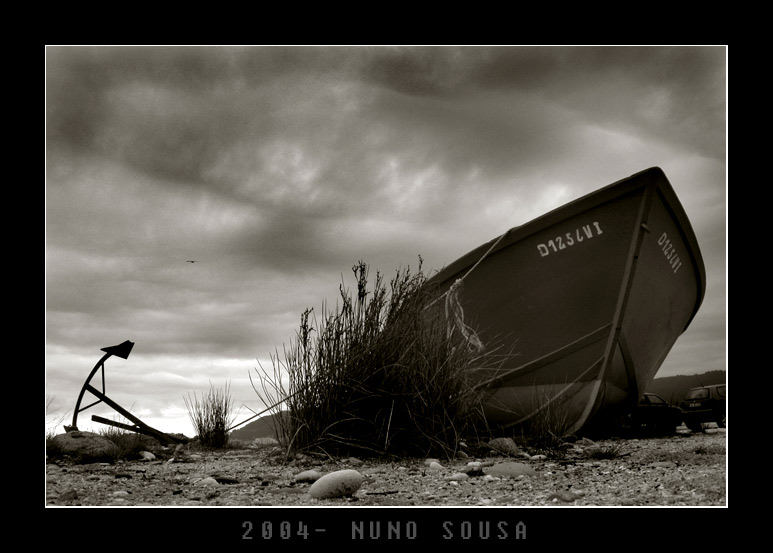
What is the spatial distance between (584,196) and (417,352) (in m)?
2.34

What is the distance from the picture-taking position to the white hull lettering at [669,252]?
5.61 metres

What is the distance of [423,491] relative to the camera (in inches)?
105

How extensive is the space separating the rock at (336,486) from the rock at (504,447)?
159 centimetres

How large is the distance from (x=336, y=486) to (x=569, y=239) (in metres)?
3.54

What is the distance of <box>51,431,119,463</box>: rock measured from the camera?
4.11 metres

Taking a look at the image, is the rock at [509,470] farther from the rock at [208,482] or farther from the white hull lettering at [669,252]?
the white hull lettering at [669,252]

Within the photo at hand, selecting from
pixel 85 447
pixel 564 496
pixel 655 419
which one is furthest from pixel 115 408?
pixel 655 419

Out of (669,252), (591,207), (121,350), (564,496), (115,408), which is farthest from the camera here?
(669,252)

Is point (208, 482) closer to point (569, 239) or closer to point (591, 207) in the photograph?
point (569, 239)

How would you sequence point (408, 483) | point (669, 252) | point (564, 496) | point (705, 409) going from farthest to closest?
point (705, 409) → point (669, 252) → point (408, 483) → point (564, 496)

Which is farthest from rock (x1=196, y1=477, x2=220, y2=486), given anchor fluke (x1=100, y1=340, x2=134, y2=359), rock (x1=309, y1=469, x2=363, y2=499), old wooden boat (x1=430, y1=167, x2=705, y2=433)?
old wooden boat (x1=430, y1=167, x2=705, y2=433)

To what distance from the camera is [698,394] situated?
7836mm

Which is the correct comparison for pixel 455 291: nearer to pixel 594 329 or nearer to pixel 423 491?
pixel 594 329
